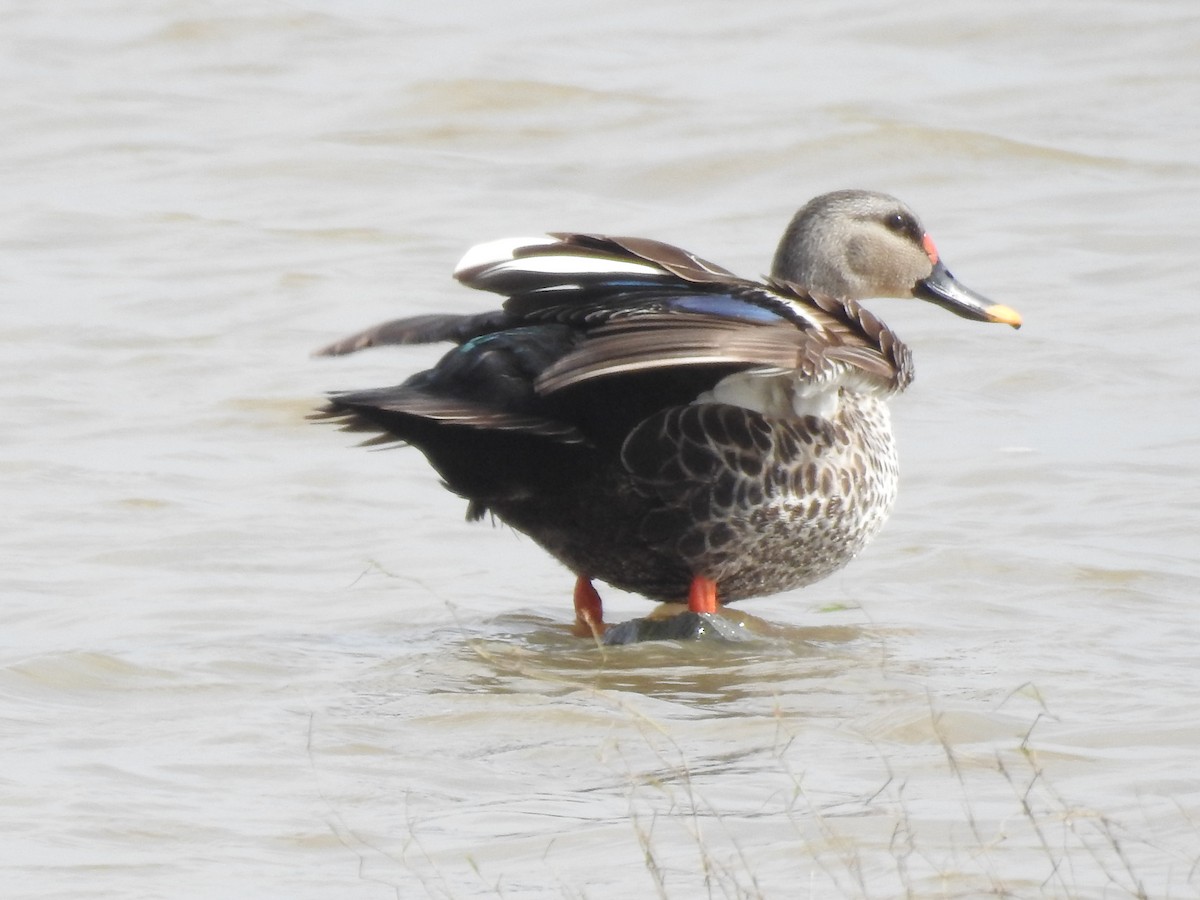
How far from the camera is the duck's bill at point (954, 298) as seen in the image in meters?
7.46

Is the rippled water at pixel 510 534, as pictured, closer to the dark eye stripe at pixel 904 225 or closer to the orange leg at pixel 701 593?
the orange leg at pixel 701 593

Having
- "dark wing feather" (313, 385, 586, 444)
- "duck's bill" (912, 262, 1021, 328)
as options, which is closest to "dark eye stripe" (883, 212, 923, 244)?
"duck's bill" (912, 262, 1021, 328)

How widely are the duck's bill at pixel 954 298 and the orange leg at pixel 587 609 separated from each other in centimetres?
158

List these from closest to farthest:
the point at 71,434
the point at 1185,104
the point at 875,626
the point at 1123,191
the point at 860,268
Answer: the point at 875,626, the point at 860,268, the point at 71,434, the point at 1123,191, the point at 1185,104

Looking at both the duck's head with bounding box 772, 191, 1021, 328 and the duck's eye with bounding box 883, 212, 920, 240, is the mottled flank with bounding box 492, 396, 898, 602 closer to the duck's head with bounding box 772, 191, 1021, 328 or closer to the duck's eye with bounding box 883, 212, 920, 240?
the duck's head with bounding box 772, 191, 1021, 328

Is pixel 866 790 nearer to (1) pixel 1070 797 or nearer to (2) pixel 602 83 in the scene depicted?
(1) pixel 1070 797

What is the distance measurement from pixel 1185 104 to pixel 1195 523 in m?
7.14

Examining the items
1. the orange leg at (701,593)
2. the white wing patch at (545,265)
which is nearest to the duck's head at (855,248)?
the orange leg at (701,593)

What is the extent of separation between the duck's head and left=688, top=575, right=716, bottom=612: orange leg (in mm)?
1244

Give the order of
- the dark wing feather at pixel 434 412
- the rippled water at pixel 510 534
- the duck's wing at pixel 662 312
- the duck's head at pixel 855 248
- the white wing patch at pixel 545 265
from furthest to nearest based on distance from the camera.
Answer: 1. the duck's head at pixel 855 248
2. the white wing patch at pixel 545 265
3. the dark wing feather at pixel 434 412
4. the duck's wing at pixel 662 312
5. the rippled water at pixel 510 534

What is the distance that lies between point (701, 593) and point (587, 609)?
468mm

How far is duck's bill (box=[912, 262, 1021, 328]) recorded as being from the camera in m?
7.46

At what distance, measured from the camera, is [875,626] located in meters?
6.74

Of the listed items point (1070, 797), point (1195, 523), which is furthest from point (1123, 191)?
point (1070, 797)
